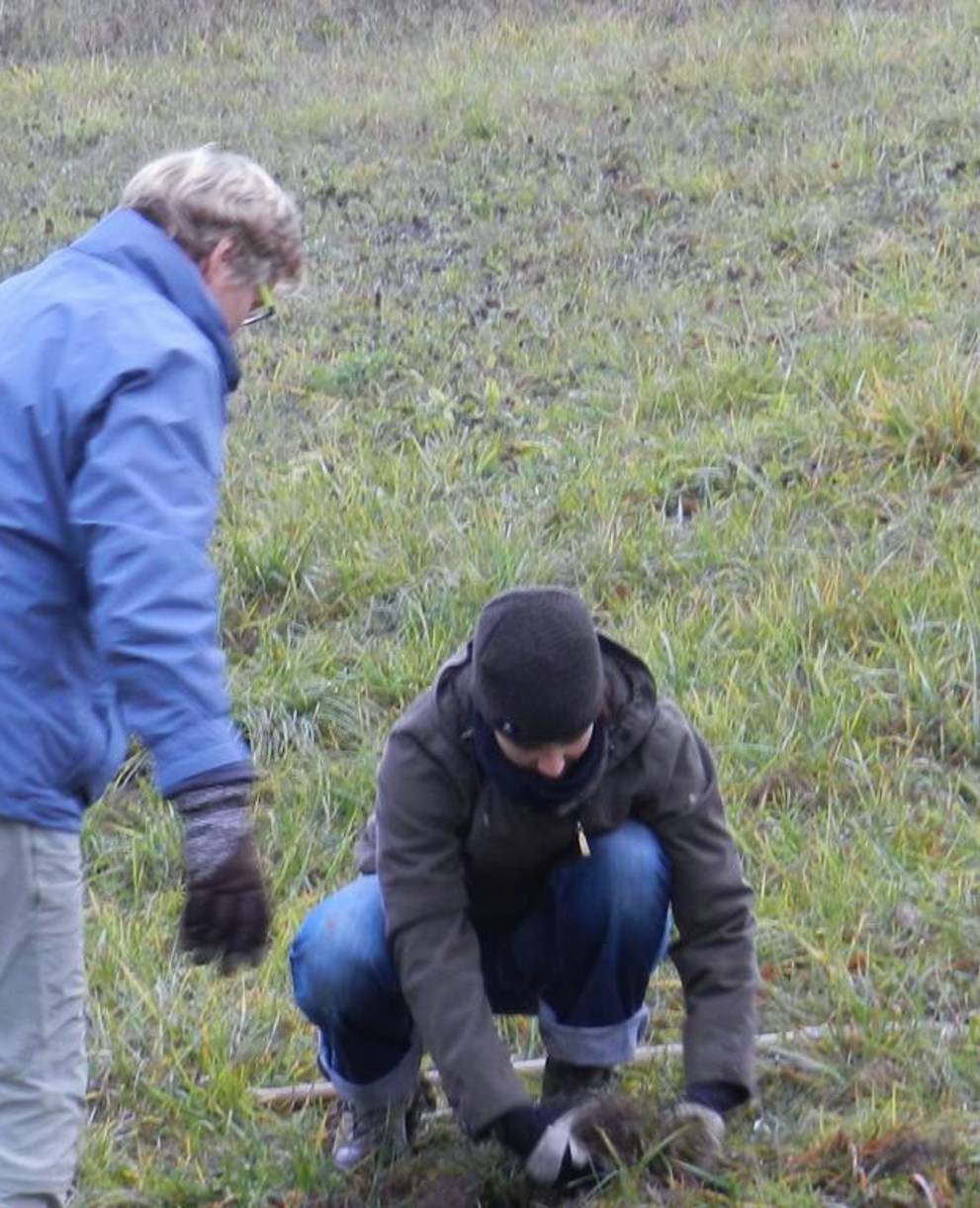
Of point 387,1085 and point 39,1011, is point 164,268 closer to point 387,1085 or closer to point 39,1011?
point 39,1011

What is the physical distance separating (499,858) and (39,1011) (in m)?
0.77

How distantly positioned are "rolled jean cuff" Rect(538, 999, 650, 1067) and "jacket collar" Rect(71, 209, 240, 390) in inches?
49.1

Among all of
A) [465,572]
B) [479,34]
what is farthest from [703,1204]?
[479,34]

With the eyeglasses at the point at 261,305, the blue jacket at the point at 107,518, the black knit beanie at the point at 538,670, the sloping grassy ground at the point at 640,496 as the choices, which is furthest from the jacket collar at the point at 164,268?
the sloping grassy ground at the point at 640,496

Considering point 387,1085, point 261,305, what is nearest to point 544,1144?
point 387,1085

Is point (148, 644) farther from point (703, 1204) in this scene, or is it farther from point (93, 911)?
point (93, 911)

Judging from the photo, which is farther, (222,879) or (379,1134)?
(379,1134)

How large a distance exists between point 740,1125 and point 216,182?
1841 mm

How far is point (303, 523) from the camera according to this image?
6.57m

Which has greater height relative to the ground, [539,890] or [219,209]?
[219,209]

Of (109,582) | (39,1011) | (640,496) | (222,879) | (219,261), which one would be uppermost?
(219,261)

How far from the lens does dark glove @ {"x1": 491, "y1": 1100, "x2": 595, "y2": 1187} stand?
127 inches

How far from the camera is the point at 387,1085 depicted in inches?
139

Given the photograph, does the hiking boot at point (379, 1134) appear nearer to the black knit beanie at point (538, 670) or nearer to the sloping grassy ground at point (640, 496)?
the sloping grassy ground at point (640, 496)
